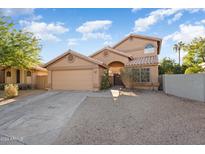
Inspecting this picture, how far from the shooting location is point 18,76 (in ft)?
57.5

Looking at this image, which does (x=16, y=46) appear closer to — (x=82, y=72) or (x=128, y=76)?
(x=82, y=72)

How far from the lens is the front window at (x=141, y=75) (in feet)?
47.0

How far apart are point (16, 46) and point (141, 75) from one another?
43.2ft

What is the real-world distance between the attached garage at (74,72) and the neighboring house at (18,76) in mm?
4534

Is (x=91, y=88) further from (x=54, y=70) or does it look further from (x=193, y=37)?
(x=193, y=37)

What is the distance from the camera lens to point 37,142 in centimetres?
354

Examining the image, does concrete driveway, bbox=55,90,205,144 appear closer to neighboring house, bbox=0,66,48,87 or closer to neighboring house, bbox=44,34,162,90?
neighboring house, bbox=44,34,162,90

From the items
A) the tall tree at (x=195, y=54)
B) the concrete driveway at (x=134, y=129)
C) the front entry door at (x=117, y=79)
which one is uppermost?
the tall tree at (x=195, y=54)

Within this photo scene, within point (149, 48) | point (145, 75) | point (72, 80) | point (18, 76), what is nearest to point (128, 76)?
point (145, 75)

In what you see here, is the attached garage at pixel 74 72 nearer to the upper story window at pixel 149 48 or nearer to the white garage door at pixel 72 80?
the white garage door at pixel 72 80

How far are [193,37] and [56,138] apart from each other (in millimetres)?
20619

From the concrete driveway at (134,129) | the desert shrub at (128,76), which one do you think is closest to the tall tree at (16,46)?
the concrete driveway at (134,129)

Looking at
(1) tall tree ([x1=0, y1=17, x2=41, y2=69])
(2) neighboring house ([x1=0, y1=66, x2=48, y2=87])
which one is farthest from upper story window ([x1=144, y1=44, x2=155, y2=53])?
(2) neighboring house ([x1=0, y1=66, x2=48, y2=87])
